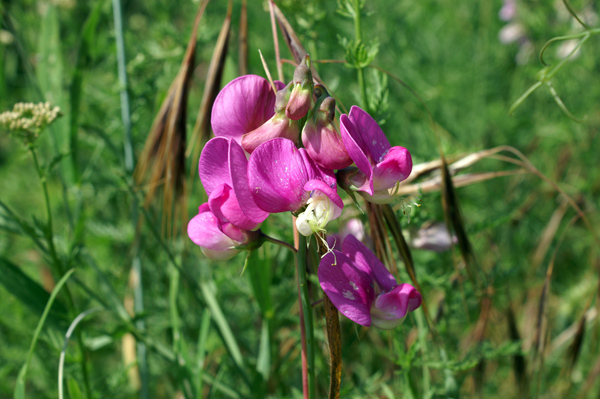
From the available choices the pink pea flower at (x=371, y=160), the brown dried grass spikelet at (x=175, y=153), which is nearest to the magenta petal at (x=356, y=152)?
the pink pea flower at (x=371, y=160)

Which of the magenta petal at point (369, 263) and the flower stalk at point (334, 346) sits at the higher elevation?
the magenta petal at point (369, 263)

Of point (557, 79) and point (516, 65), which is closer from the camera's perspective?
point (557, 79)

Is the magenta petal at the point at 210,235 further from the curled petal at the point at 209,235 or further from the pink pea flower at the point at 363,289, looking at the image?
the pink pea flower at the point at 363,289

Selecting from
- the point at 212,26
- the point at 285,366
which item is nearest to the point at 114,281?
the point at 285,366

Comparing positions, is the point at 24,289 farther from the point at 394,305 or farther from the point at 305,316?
the point at 394,305

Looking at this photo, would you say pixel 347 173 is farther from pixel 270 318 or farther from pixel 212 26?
pixel 212 26

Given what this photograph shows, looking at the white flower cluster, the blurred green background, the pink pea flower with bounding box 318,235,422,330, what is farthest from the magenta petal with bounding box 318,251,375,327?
the white flower cluster
